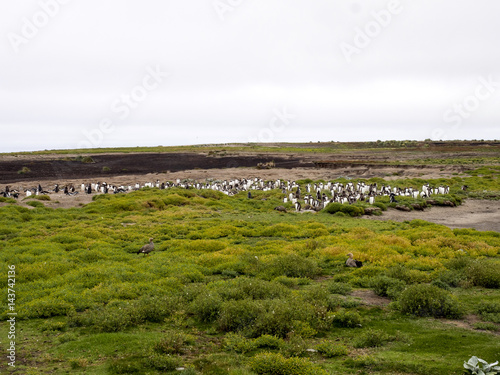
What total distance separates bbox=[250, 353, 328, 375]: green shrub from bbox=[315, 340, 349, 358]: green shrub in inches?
36.1

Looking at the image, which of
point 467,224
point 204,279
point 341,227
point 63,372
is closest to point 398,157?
point 467,224

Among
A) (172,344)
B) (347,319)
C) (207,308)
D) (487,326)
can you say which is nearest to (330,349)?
(347,319)

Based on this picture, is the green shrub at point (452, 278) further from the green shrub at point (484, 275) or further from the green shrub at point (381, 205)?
the green shrub at point (381, 205)

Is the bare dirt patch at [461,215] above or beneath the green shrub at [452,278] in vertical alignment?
beneath

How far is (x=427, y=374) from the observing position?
7.36 m

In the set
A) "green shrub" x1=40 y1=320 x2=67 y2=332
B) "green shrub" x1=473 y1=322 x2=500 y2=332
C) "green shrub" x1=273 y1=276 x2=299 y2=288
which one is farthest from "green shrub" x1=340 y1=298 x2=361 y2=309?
"green shrub" x1=40 y1=320 x2=67 y2=332

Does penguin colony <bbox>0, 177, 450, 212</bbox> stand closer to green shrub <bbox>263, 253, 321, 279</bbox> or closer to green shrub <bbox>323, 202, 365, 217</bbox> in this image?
green shrub <bbox>323, 202, 365, 217</bbox>

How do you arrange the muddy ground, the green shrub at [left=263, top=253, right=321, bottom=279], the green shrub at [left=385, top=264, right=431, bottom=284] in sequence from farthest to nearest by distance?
the muddy ground → the green shrub at [left=263, top=253, right=321, bottom=279] → the green shrub at [left=385, top=264, right=431, bottom=284]

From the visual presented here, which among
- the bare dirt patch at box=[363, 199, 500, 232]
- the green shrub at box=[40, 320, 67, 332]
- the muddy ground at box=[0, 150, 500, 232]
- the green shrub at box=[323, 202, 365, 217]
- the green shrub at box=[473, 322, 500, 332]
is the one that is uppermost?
the muddy ground at box=[0, 150, 500, 232]

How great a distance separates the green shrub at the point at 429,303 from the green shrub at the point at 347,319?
1.52m

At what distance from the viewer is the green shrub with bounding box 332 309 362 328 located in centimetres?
1025

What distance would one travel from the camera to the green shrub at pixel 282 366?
735 centimetres

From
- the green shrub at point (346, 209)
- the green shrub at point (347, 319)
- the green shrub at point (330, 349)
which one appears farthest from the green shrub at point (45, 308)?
the green shrub at point (346, 209)

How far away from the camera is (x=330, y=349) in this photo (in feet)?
28.5
